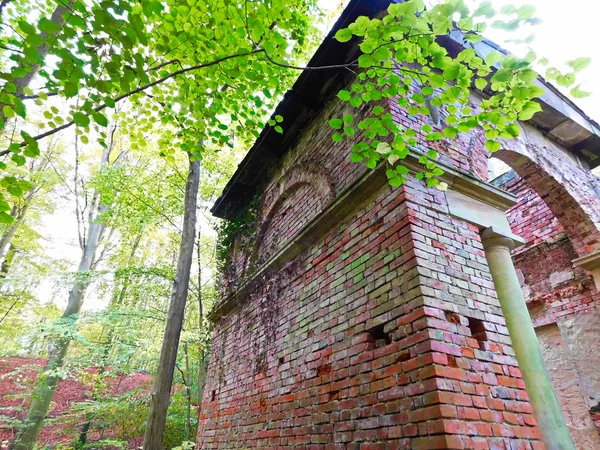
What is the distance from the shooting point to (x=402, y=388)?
247 centimetres

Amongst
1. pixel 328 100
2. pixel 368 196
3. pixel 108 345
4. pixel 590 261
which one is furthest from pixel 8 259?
pixel 590 261

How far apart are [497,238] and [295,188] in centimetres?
291

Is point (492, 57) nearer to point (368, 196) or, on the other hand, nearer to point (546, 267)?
point (368, 196)

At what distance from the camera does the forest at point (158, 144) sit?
2.70m

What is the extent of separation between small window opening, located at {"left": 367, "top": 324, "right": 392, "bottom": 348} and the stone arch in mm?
1572

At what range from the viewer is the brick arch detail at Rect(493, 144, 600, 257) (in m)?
4.99

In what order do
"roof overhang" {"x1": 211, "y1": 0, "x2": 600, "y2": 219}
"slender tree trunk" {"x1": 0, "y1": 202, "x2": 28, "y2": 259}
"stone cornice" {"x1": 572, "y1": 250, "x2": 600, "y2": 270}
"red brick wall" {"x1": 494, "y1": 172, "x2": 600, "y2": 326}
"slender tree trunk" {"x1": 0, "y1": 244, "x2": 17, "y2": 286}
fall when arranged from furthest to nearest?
"slender tree trunk" {"x1": 0, "y1": 244, "x2": 17, "y2": 286}, "slender tree trunk" {"x1": 0, "y1": 202, "x2": 28, "y2": 259}, "red brick wall" {"x1": 494, "y1": 172, "x2": 600, "y2": 326}, "stone cornice" {"x1": 572, "y1": 250, "x2": 600, "y2": 270}, "roof overhang" {"x1": 211, "y1": 0, "x2": 600, "y2": 219}

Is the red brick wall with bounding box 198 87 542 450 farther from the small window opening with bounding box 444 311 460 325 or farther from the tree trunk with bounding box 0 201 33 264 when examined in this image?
the tree trunk with bounding box 0 201 33 264

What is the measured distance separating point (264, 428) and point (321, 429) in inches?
47.9

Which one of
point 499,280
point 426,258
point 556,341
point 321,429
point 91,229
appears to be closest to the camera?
point 426,258

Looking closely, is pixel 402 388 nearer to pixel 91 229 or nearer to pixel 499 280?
pixel 499 280

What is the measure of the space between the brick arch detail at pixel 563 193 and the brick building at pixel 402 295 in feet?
0.09

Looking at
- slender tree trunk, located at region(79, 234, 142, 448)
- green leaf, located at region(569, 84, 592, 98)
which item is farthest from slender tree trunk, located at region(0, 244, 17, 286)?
green leaf, located at region(569, 84, 592, 98)

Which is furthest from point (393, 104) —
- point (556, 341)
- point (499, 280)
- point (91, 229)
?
point (91, 229)
